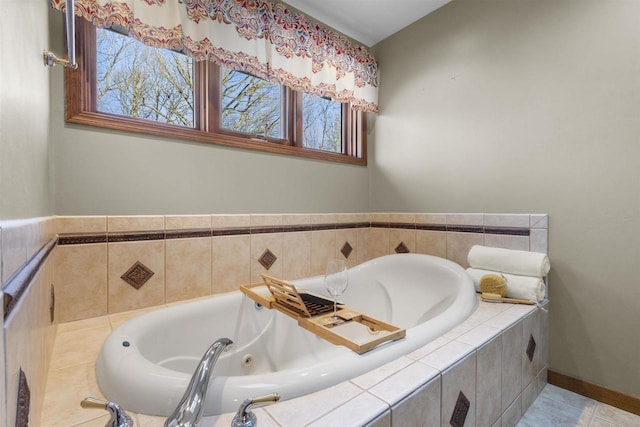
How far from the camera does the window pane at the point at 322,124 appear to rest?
221 centimetres

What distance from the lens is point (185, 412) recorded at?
1.66 feet

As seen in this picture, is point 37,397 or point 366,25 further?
point 366,25

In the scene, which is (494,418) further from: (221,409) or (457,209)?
(457,209)

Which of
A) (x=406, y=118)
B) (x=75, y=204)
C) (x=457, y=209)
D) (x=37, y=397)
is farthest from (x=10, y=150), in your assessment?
(x=406, y=118)

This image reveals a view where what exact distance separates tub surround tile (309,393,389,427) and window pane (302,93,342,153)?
175 centimetres

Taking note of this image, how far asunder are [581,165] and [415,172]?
3.12 feet

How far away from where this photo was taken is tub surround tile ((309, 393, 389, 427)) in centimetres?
63

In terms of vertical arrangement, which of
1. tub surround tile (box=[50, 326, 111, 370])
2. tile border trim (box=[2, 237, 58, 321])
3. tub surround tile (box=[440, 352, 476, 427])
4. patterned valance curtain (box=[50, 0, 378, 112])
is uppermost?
patterned valance curtain (box=[50, 0, 378, 112])

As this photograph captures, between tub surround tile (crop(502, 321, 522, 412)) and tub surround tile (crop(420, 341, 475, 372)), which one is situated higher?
tub surround tile (crop(420, 341, 475, 372))

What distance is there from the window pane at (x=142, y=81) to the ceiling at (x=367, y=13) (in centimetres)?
93

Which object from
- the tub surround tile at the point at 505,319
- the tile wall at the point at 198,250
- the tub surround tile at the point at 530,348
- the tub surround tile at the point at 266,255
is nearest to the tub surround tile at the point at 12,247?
the tile wall at the point at 198,250

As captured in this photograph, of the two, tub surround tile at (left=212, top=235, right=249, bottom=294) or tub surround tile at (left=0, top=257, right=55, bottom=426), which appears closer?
tub surround tile at (left=0, top=257, right=55, bottom=426)

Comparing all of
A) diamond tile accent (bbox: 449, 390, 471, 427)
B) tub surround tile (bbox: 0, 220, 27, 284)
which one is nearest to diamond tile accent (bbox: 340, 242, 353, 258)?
diamond tile accent (bbox: 449, 390, 471, 427)

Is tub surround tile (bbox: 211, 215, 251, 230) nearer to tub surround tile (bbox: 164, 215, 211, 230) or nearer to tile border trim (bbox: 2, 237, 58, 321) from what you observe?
tub surround tile (bbox: 164, 215, 211, 230)
